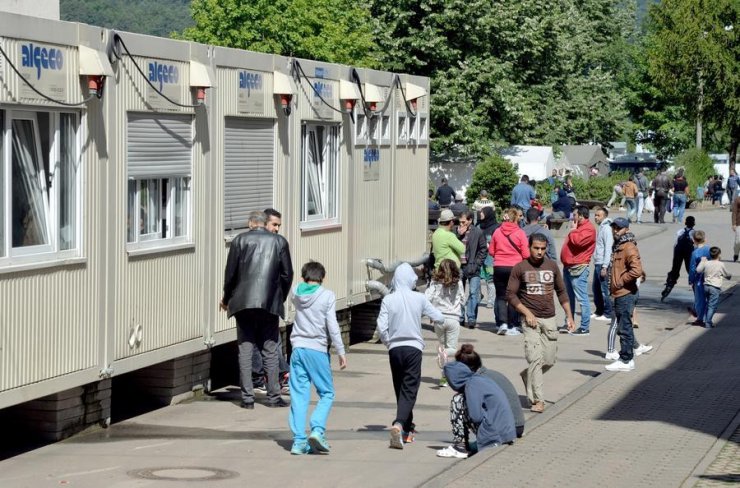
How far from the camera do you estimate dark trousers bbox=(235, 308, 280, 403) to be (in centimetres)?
1341

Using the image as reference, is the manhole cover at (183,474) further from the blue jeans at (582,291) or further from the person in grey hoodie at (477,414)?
the blue jeans at (582,291)

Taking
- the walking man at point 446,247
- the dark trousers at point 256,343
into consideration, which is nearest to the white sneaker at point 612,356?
the walking man at point 446,247

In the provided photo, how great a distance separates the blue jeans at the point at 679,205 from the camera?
44.1m

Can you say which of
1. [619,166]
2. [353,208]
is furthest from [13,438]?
[619,166]

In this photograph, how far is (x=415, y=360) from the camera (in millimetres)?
11969

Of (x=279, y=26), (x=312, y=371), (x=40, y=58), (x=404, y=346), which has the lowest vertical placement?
(x=312, y=371)

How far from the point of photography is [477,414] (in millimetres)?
11383

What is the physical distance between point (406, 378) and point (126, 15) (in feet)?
Answer: 567

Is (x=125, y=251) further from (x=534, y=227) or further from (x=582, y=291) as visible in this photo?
(x=582, y=291)

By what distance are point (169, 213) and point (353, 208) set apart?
506 centimetres

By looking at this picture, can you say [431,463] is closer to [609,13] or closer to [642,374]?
[642,374]

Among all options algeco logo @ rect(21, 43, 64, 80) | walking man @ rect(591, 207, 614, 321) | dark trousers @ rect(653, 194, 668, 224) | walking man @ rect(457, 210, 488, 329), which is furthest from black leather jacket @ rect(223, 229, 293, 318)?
dark trousers @ rect(653, 194, 668, 224)

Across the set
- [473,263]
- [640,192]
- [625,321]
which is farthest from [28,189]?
[640,192]

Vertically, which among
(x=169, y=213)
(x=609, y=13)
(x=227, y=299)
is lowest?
(x=227, y=299)
